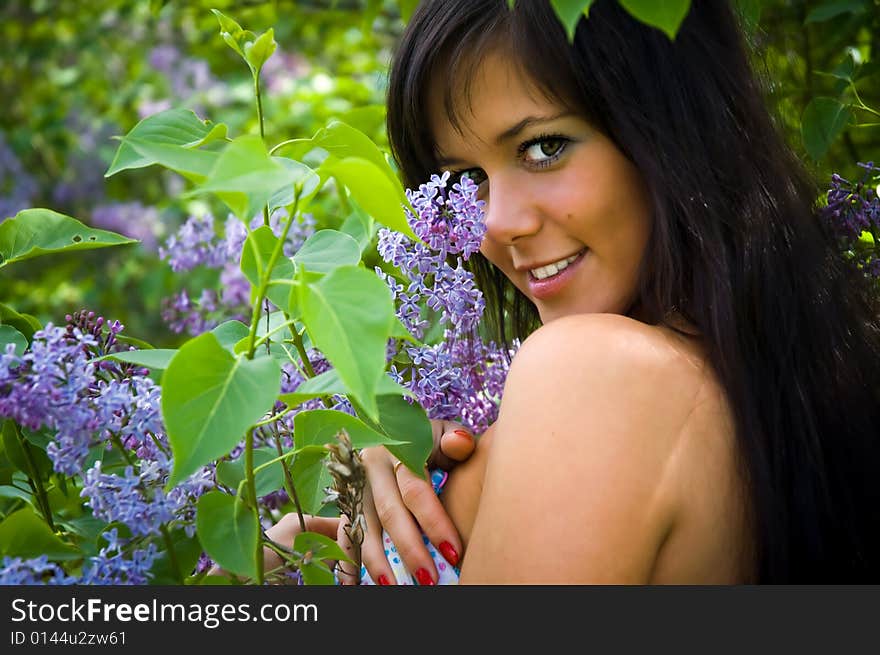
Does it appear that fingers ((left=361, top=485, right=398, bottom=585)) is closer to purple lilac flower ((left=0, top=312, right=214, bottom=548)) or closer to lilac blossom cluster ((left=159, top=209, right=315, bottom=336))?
purple lilac flower ((left=0, top=312, right=214, bottom=548))

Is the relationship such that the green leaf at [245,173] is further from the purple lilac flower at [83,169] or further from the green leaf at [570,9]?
the purple lilac flower at [83,169]

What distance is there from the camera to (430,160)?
152 centimetres

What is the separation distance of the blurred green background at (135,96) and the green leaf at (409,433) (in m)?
1.24

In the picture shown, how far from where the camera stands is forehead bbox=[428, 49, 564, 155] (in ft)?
4.37

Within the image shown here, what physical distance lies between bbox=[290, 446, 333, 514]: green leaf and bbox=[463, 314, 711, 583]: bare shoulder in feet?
0.53

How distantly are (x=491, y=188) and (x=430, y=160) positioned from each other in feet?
0.52

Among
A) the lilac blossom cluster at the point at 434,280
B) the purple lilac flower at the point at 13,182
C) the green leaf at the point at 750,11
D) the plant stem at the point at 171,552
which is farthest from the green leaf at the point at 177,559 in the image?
the purple lilac flower at the point at 13,182

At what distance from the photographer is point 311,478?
1093mm

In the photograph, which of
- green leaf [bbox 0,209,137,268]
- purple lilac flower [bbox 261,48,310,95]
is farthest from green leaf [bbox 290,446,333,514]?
purple lilac flower [bbox 261,48,310,95]

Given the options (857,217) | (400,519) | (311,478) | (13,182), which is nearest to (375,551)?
(400,519)

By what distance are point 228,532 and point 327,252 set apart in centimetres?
30

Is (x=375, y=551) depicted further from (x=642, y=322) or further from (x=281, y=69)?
(x=281, y=69)

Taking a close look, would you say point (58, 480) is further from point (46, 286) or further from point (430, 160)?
point (46, 286)

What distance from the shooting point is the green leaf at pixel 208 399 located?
0.79 metres
